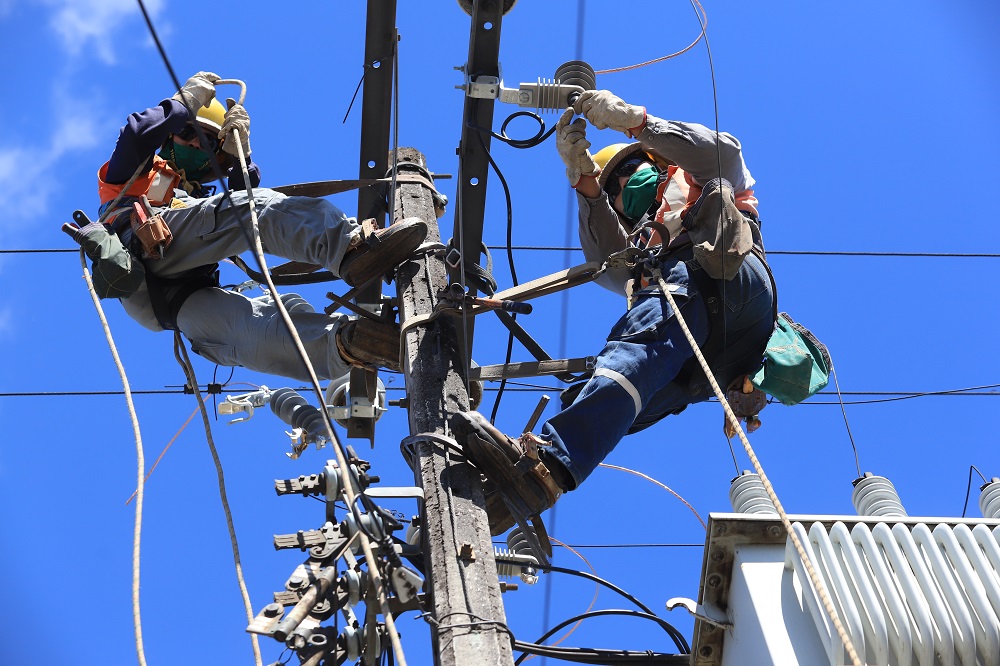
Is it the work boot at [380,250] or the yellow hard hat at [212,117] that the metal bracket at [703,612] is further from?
the yellow hard hat at [212,117]

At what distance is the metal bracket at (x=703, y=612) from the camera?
14.9ft

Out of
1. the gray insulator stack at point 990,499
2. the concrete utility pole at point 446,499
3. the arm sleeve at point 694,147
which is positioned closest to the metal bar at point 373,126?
the concrete utility pole at point 446,499

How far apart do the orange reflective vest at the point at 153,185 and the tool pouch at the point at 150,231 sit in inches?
9.2

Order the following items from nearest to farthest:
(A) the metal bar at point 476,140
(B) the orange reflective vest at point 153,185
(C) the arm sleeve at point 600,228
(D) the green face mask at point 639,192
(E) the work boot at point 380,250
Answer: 1. (E) the work boot at point 380,250
2. (A) the metal bar at point 476,140
3. (B) the orange reflective vest at point 153,185
4. (C) the arm sleeve at point 600,228
5. (D) the green face mask at point 639,192

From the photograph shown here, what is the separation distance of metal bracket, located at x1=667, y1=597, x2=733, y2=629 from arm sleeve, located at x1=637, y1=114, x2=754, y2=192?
1.79 meters

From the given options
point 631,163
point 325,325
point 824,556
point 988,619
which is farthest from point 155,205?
point 988,619

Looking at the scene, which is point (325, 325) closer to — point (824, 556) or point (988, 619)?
point (824, 556)

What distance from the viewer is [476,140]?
18.4ft

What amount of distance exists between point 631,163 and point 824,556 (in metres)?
2.54

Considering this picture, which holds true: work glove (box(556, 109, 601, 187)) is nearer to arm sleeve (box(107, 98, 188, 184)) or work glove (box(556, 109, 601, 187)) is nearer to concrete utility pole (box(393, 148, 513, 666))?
concrete utility pole (box(393, 148, 513, 666))

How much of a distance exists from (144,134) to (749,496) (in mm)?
3188

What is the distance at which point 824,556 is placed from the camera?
4.37 meters

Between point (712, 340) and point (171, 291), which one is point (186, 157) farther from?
point (712, 340)

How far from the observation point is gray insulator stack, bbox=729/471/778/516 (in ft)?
16.2
